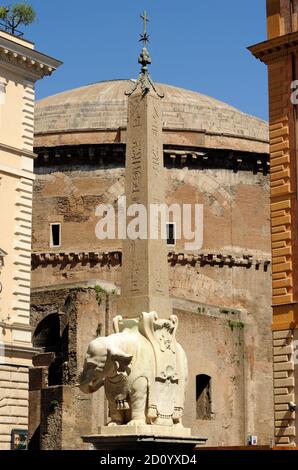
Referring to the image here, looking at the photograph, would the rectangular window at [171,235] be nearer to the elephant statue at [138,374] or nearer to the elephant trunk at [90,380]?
the elephant statue at [138,374]

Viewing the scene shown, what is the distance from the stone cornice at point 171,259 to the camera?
30.7 m

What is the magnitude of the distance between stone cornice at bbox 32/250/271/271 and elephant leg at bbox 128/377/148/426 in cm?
1821

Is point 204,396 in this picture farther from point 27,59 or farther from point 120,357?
point 120,357

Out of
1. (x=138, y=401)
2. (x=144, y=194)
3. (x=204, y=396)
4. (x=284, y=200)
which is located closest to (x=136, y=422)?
(x=138, y=401)

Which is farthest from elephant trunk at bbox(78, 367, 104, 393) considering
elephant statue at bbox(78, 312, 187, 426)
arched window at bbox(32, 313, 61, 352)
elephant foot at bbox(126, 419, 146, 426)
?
arched window at bbox(32, 313, 61, 352)

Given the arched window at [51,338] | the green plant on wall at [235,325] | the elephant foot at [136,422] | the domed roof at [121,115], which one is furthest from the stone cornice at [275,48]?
the elephant foot at [136,422]

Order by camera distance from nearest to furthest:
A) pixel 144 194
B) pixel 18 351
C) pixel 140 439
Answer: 1. pixel 140 439
2. pixel 144 194
3. pixel 18 351

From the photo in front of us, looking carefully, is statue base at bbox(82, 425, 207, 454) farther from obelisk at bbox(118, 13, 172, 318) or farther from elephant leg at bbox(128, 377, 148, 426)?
obelisk at bbox(118, 13, 172, 318)

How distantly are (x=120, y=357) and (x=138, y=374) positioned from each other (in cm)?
32

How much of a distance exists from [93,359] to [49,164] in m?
19.9

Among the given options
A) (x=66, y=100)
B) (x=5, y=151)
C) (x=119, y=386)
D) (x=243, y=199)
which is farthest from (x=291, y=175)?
(x=66, y=100)

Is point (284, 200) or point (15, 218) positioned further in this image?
point (15, 218)

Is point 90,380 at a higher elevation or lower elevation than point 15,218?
lower

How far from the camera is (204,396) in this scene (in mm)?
28250
